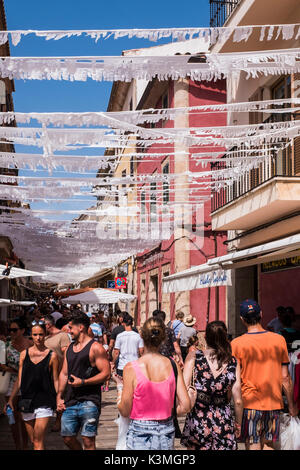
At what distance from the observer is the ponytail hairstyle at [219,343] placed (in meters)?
4.93

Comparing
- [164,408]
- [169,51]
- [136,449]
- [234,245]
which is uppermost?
[169,51]

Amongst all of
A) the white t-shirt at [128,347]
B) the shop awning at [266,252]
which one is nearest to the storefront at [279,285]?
the shop awning at [266,252]

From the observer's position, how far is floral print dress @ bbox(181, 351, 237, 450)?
4.74 m

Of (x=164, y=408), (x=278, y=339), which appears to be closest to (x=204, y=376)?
(x=164, y=408)

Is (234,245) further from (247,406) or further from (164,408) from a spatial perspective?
(164,408)

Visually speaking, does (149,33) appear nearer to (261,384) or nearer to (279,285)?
(261,384)

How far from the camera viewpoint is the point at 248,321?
555cm

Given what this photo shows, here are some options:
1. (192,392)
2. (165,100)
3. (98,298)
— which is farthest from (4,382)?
(165,100)

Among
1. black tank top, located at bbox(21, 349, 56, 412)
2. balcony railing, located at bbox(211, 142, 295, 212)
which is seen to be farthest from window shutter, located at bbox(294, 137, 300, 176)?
black tank top, located at bbox(21, 349, 56, 412)

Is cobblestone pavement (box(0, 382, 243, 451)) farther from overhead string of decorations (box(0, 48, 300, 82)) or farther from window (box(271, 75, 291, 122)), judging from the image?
window (box(271, 75, 291, 122))

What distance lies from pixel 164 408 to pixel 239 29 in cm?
406

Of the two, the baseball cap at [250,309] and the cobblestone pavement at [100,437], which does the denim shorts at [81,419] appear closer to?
the baseball cap at [250,309]

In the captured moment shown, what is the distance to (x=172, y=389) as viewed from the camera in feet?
14.5

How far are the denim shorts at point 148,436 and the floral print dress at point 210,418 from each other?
506mm
